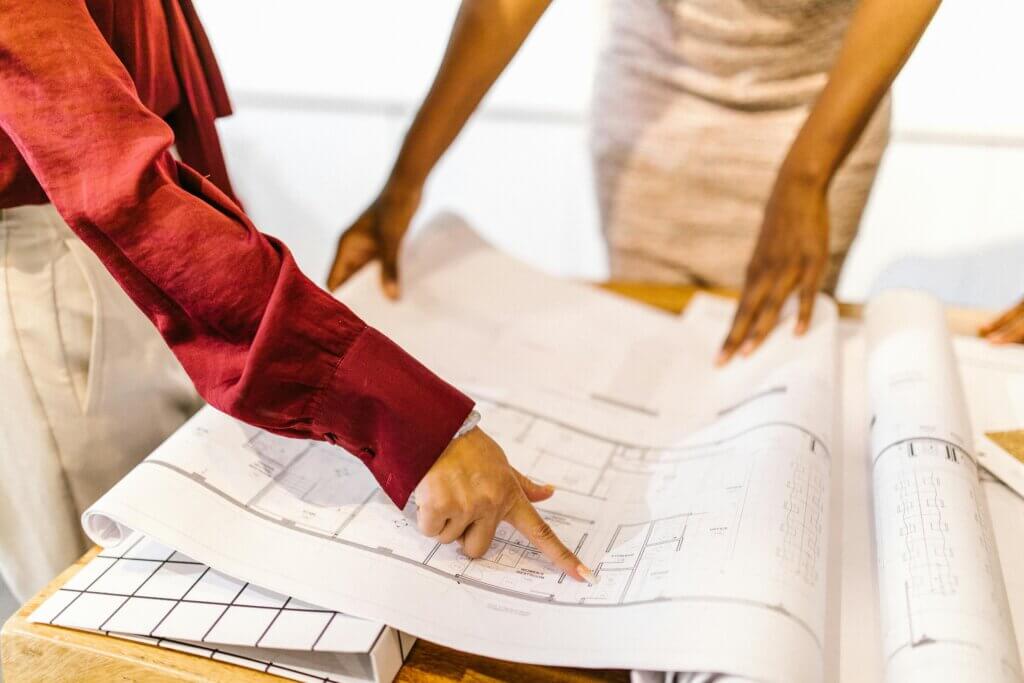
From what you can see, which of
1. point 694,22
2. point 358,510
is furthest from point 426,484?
point 694,22

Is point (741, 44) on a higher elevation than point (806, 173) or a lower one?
higher

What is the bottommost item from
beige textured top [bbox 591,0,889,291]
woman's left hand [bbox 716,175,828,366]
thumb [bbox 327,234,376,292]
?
thumb [bbox 327,234,376,292]

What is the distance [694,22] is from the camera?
83 cm

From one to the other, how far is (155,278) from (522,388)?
0.28m

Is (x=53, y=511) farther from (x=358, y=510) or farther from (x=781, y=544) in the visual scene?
(x=781, y=544)

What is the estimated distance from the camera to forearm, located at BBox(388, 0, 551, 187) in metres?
0.70

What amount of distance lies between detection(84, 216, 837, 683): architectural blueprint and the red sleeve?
2.1 inches

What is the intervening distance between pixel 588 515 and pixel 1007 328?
1.40 ft

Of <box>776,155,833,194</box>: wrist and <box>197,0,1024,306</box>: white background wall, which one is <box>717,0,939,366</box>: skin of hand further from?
<box>197,0,1024,306</box>: white background wall

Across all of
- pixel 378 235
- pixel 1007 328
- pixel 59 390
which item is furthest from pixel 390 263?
pixel 1007 328

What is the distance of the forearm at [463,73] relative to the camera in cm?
70

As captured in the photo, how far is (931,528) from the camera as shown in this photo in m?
0.43

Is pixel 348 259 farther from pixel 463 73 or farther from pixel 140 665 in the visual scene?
pixel 140 665

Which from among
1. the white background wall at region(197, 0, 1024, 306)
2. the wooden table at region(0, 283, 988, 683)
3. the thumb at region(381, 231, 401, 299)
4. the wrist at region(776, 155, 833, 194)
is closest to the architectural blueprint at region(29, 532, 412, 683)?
the wooden table at region(0, 283, 988, 683)
